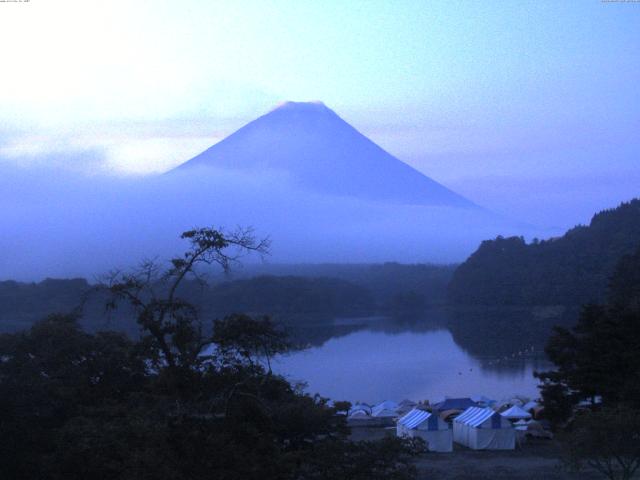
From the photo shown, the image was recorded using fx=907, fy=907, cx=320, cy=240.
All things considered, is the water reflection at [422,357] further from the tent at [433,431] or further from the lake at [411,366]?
the tent at [433,431]

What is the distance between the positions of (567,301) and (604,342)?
31.6 meters

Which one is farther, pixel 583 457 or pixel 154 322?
pixel 583 457

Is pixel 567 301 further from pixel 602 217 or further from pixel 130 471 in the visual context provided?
pixel 130 471

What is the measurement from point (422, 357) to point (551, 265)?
21.7 metres

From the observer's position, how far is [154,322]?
5.41 meters

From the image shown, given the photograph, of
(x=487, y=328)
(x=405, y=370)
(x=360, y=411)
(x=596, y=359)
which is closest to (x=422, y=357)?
(x=405, y=370)

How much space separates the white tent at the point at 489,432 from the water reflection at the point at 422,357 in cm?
251

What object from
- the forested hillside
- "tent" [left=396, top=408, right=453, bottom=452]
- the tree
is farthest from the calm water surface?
the forested hillside

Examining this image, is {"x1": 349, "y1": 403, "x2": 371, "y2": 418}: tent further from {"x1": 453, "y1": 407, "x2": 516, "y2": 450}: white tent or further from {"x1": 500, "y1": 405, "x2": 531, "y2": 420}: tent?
Answer: {"x1": 453, "y1": 407, "x2": 516, "y2": 450}: white tent

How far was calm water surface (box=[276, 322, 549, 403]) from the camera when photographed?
722 inches

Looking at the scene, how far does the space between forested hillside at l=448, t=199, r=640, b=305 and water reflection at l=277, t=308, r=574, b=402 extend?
300cm

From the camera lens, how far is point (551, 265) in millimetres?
45094

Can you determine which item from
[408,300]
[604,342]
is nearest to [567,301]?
[408,300]

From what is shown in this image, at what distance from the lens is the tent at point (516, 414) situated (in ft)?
44.2
